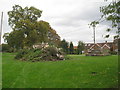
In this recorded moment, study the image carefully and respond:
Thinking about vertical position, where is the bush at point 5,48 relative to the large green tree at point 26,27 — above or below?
below

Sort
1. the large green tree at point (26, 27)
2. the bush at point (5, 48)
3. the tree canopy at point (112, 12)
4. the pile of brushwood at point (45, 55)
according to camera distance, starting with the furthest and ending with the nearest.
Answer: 1. the bush at point (5, 48)
2. the large green tree at point (26, 27)
3. the pile of brushwood at point (45, 55)
4. the tree canopy at point (112, 12)

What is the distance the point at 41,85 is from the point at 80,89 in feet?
5.33

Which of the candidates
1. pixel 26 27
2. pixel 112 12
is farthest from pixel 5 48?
pixel 112 12

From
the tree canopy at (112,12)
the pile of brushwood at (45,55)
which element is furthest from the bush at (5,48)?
the tree canopy at (112,12)

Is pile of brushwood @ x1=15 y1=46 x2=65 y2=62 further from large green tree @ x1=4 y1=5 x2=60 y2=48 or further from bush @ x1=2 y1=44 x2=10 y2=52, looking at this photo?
bush @ x1=2 y1=44 x2=10 y2=52

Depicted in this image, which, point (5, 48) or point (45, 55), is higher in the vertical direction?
point (5, 48)

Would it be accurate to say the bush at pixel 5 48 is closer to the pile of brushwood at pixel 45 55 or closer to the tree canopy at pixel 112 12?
the pile of brushwood at pixel 45 55

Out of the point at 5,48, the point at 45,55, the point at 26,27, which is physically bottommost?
the point at 45,55

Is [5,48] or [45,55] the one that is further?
[5,48]

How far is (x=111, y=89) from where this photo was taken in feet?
18.3

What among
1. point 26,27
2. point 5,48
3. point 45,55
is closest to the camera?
point 45,55

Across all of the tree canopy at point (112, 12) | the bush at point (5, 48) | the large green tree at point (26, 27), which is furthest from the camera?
the bush at point (5, 48)

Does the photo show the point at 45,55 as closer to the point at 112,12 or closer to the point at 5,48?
the point at 112,12

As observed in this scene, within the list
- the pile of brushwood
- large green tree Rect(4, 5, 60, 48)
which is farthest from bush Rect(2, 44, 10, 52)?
the pile of brushwood
